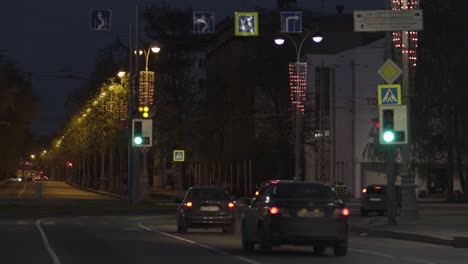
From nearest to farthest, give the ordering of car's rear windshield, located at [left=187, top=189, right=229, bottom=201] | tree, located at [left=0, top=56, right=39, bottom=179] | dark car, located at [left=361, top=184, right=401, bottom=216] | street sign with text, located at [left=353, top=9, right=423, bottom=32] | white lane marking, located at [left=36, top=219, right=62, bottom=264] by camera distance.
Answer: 1. white lane marking, located at [left=36, top=219, right=62, bottom=264]
2. street sign with text, located at [left=353, top=9, right=423, bottom=32]
3. car's rear windshield, located at [left=187, top=189, right=229, bottom=201]
4. dark car, located at [left=361, top=184, right=401, bottom=216]
5. tree, located at [left=0, top=56, right=39, bottom=179]

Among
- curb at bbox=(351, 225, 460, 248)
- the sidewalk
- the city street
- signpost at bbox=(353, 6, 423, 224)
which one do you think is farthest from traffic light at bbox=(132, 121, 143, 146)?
signpost at bbox=(353, 6, 423, 224)

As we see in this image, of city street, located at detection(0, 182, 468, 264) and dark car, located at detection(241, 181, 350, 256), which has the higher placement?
dark car, located at detection(241, 181, 350, 256)

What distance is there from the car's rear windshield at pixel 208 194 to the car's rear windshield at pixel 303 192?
32.3 feet

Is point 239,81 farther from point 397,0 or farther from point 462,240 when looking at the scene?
point 462,240

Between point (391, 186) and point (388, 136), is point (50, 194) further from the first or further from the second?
point (388, 136)

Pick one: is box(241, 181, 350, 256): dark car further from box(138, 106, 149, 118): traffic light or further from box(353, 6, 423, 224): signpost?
box(138, 106, 149, 118): traffic light

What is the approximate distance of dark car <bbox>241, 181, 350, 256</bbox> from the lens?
1978 cm

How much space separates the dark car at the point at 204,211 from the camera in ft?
98.5

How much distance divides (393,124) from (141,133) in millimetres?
18303

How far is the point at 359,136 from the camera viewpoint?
2987 inches

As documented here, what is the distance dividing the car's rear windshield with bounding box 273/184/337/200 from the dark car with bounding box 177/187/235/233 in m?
9.42

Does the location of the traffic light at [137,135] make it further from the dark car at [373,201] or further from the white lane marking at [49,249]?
the white lane marking at [49,249]

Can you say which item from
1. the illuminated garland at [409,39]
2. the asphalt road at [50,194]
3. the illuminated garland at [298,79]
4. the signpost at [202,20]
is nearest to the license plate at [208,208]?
the illuminated garland at [409,39]

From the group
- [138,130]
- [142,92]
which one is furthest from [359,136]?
[138,130]
